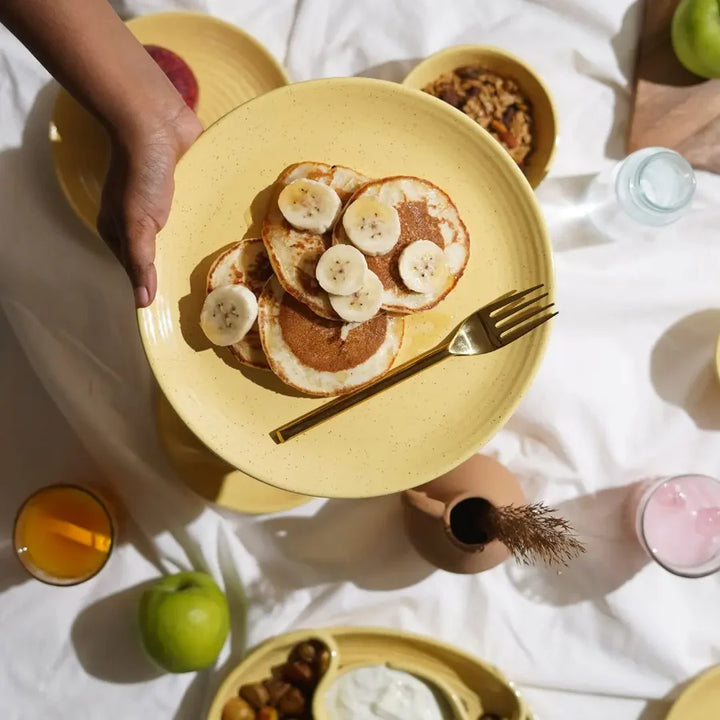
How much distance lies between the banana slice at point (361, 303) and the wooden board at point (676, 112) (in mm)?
601

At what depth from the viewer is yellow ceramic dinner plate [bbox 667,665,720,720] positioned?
47.2 inches

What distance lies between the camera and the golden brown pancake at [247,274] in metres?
0.88

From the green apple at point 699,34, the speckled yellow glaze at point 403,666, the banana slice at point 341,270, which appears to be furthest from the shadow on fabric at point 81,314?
the green apple at point 699,34

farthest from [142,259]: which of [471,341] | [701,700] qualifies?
[701,700]

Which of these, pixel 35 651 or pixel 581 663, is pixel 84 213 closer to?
pixel 35 651

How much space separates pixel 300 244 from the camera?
89 cm

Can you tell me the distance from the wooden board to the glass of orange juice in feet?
3.43

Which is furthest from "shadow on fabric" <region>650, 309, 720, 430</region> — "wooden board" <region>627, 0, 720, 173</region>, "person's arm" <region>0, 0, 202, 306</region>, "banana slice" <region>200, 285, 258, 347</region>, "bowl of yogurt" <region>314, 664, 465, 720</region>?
"person's arm" <region>0, 0, 202, 306</region>

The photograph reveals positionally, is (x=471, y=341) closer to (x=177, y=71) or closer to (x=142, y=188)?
(x=142, y=188)

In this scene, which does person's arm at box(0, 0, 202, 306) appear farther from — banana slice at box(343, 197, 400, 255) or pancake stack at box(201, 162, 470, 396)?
banana slice at box(343, 197, 400, 255)

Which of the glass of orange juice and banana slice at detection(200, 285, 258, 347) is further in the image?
the glass of orange juice

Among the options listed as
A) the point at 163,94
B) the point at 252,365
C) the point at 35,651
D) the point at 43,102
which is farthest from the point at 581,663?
the point at 43,102

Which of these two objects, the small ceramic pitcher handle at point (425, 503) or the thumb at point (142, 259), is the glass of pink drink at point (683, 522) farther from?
the thumb at point (142, 259)

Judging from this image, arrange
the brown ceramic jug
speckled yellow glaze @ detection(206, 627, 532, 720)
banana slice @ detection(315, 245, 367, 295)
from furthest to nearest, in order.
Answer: speckled yellow glaze @ detection(206, 627, 532, 720) < the brown ceramic jug < banana slice @ detection(315, 245, 367, 295)
